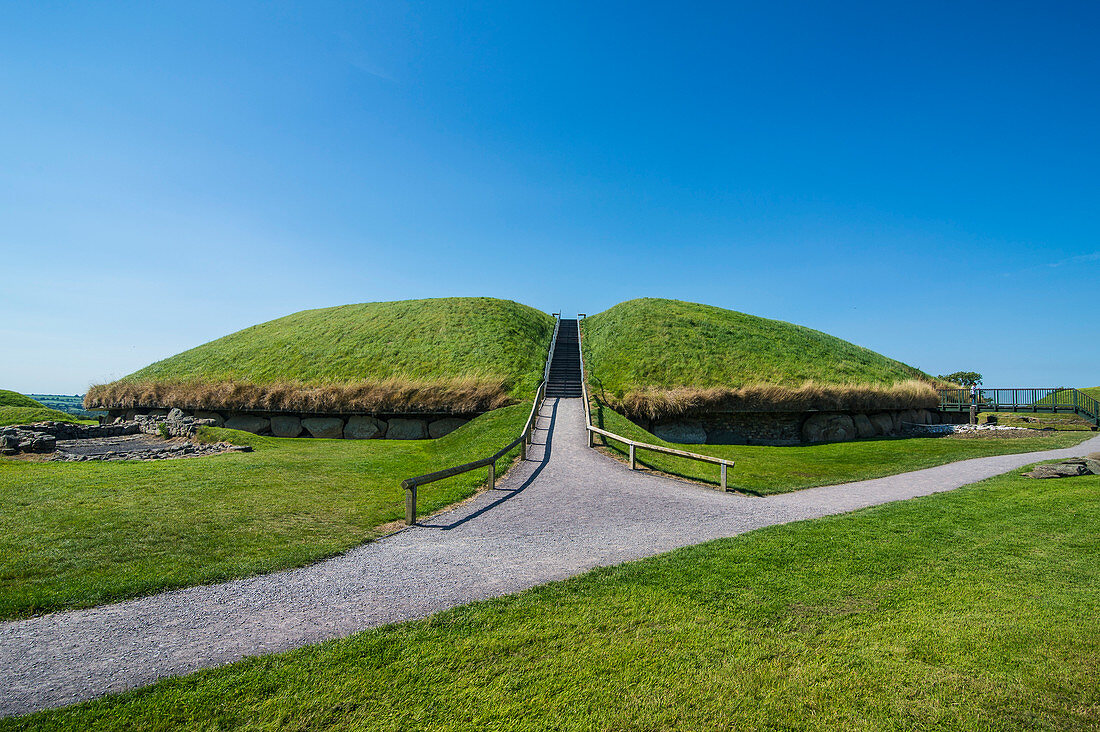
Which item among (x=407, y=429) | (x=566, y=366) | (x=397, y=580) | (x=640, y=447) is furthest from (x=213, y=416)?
(x=397, y=580)

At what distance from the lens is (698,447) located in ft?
71.5

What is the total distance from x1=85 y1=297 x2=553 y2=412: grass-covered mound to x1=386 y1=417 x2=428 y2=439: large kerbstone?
697 mm

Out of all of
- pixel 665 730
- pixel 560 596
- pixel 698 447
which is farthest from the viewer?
pixel 698 447

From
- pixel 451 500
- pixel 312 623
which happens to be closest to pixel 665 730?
pixel 312 623

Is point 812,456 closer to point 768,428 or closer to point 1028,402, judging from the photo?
point 768,428

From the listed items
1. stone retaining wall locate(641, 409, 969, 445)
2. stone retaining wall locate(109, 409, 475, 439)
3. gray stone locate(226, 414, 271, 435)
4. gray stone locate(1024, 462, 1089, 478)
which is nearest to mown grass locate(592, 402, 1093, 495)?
stone retaining wall locate(641, 409, 969, 445)

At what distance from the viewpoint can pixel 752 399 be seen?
23812mm

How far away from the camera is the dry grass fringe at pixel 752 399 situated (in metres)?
23.0

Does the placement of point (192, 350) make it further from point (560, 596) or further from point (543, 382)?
point (560, 596)

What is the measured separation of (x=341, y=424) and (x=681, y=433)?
55.2 ft

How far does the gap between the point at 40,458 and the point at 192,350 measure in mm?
23448

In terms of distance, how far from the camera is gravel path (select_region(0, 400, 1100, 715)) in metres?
4.41

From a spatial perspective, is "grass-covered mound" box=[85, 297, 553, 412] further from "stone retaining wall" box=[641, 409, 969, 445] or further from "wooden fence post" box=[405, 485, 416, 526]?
"wooden fence post" box=[405, 485, 416, 526]

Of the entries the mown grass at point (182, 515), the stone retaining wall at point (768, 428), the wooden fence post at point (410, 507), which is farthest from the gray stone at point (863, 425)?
the wooden fence post at point (410, 507)
